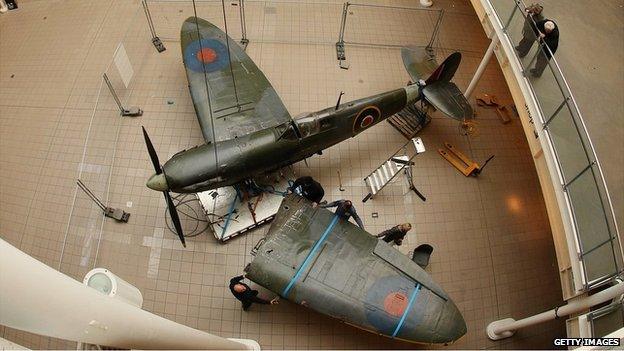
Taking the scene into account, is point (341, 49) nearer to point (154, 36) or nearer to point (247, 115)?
point (247, 115)

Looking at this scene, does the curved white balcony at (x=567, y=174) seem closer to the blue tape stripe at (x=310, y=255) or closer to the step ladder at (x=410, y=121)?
the step ladder at (x=410, y=121)

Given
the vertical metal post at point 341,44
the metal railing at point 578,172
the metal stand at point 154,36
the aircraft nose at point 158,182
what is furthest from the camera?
the vertical metal post at point 341,44

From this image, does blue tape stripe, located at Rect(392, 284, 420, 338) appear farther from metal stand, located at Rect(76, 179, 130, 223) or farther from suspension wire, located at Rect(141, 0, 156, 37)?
suspension wire, located at Rect(141, 0, 156, 37)

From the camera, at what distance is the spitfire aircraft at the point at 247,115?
820 centimetres

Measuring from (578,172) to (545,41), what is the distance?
7.95ft

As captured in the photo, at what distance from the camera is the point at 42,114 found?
11.1m

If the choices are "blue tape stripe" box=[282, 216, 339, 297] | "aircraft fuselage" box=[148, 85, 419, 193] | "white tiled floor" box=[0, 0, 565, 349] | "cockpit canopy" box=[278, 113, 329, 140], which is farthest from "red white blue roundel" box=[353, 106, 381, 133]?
"blue tape stripe" box=[282, 216, 339, 297]

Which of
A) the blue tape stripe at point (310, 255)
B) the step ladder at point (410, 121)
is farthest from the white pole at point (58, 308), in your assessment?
the step ladder at point (410, 121)

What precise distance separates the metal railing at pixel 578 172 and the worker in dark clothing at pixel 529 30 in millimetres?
42

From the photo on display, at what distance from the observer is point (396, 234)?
882 cm

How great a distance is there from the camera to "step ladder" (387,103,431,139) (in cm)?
A: 1111

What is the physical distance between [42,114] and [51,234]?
3492 mm

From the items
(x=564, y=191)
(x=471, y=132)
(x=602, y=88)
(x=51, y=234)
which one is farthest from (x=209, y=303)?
(x=602, y=88)

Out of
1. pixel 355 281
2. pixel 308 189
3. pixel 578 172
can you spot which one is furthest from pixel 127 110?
pixel 578 172
